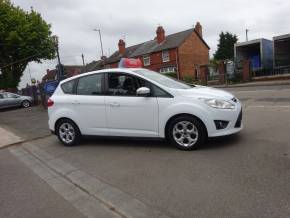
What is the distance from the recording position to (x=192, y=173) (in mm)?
4875

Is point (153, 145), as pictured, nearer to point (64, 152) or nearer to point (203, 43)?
point (64, 152)

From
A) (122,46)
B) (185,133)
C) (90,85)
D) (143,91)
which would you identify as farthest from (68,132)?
(122,46)

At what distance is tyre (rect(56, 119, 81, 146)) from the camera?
7512 millimetres

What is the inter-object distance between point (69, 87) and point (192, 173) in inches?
155

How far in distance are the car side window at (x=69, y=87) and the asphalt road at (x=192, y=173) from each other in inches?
51.1

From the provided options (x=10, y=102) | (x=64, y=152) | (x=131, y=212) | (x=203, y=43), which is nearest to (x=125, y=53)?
(x=203, y=43)

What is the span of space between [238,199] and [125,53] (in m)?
54.5

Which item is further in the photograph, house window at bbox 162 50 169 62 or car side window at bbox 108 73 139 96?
house window at bbox 162 50 169 62

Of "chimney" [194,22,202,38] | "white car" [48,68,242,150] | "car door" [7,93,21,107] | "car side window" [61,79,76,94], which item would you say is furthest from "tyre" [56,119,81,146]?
"chimney" [194,22,202,38]

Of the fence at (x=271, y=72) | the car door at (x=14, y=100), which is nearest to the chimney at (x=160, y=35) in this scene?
the fence at (x=271, y=72)

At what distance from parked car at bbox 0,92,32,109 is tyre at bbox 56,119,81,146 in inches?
685

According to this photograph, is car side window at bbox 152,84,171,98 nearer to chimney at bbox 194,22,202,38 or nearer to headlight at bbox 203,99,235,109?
headlight at bbox 203,99,235,109

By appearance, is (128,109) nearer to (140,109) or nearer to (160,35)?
(140,109)

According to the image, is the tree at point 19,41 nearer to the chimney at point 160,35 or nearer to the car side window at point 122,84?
the chimney at point 160,35
